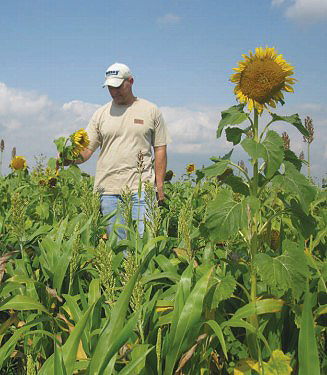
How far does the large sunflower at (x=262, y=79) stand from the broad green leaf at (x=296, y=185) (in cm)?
38

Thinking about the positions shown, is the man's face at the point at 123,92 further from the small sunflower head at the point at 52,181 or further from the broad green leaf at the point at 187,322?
the broad green leaf at the point at 187,322

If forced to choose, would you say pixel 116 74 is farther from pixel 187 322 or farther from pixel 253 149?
pixel 187 322

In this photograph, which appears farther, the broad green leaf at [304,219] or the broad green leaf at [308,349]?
the broad green leaf at [304,219]

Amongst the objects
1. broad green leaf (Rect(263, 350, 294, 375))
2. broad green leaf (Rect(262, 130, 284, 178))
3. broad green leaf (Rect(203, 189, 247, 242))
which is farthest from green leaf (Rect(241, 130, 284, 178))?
broad green leaf (Rect(263, 350, 294, 375))

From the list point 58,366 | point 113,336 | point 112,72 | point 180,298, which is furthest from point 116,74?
point 58,366

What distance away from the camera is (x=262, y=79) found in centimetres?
234

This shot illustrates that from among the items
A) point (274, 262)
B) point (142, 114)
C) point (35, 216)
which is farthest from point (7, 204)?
point (274, 262)

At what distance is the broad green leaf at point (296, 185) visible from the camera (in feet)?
6.64

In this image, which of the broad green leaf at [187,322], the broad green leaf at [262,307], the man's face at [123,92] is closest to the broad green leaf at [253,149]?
the broad green leaf at [187,322]

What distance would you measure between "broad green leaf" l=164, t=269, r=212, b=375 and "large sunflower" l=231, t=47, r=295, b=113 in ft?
3.04

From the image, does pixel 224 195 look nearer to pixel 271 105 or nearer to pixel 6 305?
pixel 271 105

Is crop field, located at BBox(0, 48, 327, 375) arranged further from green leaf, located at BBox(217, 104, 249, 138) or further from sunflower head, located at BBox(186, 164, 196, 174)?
sunflower head, located at BBox(186, 164, 196, 174)

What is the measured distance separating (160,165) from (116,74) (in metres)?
1.00

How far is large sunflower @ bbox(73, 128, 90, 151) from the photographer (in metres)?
4.19
